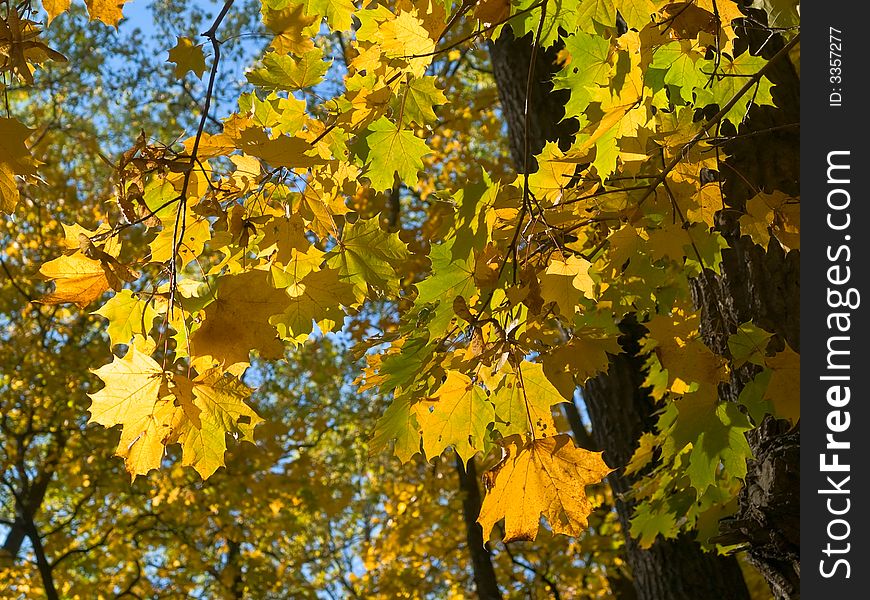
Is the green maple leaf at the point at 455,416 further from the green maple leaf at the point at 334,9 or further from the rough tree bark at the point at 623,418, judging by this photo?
the rough tree bark at the point at 623,418

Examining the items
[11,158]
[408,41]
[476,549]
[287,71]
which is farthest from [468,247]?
[476,549]

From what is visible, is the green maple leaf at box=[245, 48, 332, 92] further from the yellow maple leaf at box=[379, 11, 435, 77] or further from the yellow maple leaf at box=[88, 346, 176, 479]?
the yellow maple leaf at box=[88, 346, 176, 479]

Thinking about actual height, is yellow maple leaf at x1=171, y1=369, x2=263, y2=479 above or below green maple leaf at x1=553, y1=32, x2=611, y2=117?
below

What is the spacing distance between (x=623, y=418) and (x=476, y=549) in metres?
3.16

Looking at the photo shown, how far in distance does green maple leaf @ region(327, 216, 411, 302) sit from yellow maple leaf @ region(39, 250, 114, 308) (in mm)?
590

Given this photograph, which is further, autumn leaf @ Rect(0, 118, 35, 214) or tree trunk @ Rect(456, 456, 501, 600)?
tree trunk @ Rect(456, 456, 501, 600)

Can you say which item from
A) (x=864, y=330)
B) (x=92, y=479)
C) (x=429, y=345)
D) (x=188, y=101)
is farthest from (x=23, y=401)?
(x=864, y=330)

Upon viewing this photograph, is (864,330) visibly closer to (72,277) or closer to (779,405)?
(779,405)

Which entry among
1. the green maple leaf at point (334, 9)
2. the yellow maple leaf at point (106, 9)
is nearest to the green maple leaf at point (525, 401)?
the green maple leaf at point (334, 9)

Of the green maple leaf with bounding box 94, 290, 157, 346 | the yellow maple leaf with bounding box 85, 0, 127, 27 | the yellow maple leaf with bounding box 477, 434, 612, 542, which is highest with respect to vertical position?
the yellow maple leaf with bounding box 85, 0, 127, 27

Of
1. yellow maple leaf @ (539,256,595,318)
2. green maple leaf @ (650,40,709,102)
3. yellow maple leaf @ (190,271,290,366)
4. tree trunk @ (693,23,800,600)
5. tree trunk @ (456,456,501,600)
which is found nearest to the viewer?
yellow maple leaf @ (190,271,290,366)

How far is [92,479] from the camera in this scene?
747 cm

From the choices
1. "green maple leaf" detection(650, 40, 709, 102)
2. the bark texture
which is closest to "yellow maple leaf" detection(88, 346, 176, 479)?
"green maple leaf" detection(650, 40, 709, 102)

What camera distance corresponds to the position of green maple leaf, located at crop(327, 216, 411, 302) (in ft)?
6.26
